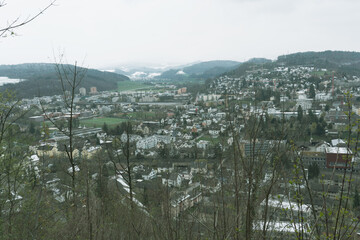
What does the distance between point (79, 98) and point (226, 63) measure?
67.1 metres

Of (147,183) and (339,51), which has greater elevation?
(339,51)

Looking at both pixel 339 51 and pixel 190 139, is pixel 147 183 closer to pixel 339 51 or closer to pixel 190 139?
pixel 190 139

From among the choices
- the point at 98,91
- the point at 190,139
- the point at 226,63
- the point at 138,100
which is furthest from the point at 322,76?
the point at 226,63

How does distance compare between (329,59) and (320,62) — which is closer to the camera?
(320,62)

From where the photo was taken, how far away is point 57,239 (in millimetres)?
2115

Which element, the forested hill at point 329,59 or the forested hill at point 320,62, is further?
the forested hill at point 329,59

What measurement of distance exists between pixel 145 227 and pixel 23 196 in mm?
1341

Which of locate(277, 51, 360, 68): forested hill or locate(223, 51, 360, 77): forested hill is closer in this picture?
locate(223, 51, 360, 77): forested hill

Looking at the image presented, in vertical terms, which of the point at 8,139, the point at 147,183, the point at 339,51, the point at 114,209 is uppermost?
the point at 339,51

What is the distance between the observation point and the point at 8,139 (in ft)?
8.23

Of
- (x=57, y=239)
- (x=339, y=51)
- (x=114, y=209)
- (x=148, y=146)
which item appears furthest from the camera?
(x=339, y=51)

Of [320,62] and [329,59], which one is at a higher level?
[329,59]

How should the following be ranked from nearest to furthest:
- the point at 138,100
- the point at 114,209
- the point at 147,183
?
the point at 114,209
the point at 147,183
the point at 138,100

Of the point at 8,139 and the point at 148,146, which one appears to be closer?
the point at 8,139
